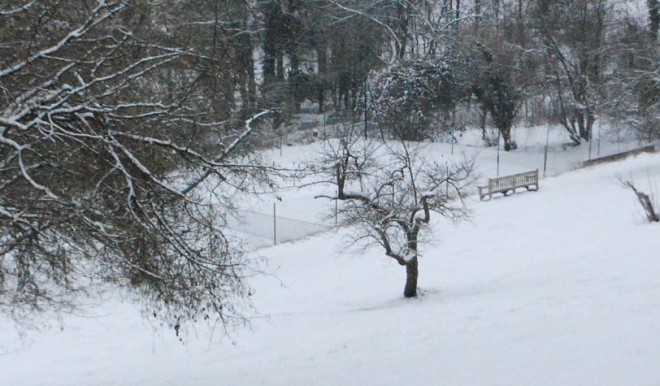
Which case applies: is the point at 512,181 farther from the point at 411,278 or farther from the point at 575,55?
the point at 575,55

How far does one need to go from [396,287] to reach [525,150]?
21.0 meters

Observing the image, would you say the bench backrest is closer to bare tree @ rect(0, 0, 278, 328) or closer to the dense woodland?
the dense woodland

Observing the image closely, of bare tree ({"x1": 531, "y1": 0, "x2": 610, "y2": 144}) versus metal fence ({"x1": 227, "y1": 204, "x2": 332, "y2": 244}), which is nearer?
metal fence ({"x1": 227, "y1": 204, "x2": 332, "y2": 244})

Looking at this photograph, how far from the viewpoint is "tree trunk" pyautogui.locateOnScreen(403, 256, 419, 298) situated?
14164 millimetres

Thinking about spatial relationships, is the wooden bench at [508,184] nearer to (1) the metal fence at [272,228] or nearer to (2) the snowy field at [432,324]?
(2) the snowy field at [432,324]

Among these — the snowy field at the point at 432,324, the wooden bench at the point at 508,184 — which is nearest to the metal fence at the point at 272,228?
the snowy field at the point at 432,324

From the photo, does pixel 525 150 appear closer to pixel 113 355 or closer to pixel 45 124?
pixel 113 355

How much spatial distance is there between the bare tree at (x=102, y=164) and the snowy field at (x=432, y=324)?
6.33 ft

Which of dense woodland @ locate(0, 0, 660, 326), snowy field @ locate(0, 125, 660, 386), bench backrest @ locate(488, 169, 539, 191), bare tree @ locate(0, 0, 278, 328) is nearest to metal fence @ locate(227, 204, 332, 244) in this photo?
snowy field @ locate(0, 125, 660, 386)

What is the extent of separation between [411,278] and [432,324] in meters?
2.62

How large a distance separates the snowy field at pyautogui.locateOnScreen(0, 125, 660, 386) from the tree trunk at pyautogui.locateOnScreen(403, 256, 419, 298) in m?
0.26

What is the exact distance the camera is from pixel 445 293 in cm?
1449

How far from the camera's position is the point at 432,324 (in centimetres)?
1170

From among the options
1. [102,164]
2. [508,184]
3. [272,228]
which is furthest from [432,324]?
[508,184]
